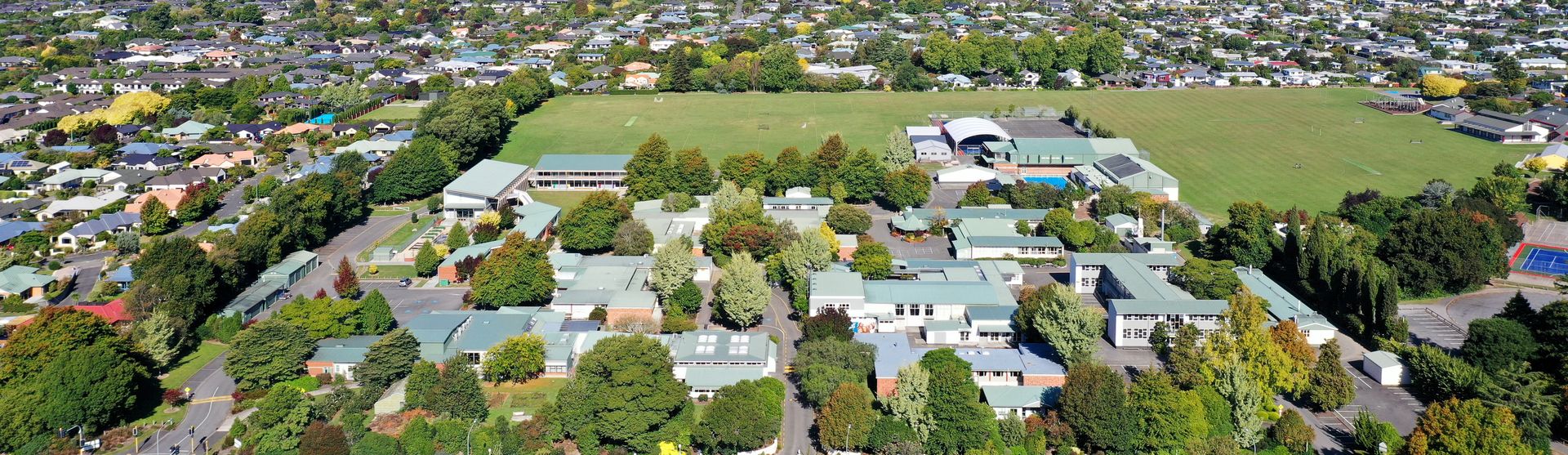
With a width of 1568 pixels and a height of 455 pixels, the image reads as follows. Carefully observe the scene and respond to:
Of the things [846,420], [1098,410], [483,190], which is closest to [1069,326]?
[1098,410]

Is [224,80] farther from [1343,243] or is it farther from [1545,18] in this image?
[1545,18]

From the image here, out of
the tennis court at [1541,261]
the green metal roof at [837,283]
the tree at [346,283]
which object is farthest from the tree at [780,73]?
the tennis court at [1541,261]

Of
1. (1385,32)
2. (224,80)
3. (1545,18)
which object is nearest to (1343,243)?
(224,80)

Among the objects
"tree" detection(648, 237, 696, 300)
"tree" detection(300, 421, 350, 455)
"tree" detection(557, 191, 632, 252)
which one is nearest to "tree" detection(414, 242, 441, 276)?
"tree" detection(557, 191, 632, 252)

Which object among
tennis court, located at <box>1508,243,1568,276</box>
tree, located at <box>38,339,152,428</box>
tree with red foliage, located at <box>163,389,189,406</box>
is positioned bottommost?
tennis court, located at <box>1508,243,1568,276</box>

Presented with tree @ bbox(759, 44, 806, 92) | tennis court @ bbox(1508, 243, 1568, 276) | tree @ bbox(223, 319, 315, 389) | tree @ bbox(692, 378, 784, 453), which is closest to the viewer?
tree @ bbox(692, 378, 784, 453)

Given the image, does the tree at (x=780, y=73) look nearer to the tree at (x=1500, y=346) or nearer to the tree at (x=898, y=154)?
the tree at (x=898, y=154)

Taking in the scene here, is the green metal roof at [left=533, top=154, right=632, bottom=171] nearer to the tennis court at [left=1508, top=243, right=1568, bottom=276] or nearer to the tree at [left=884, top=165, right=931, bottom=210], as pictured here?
the tree at [left=884, top=165, right=931, bottom=210]
